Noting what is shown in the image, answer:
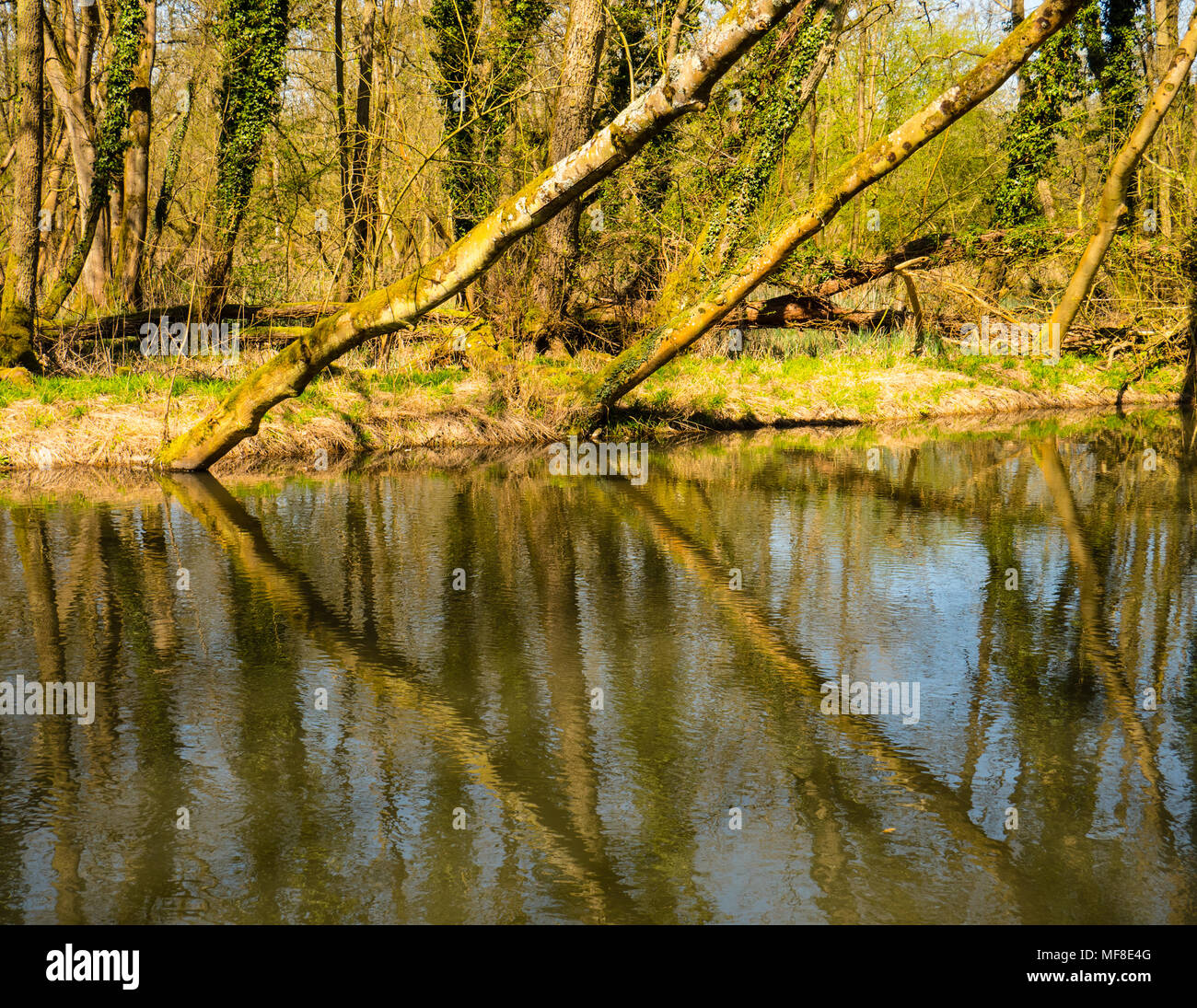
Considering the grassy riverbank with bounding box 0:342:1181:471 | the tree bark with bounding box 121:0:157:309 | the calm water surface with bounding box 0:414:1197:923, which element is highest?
the tree bark with bounding box 121:0:157:309

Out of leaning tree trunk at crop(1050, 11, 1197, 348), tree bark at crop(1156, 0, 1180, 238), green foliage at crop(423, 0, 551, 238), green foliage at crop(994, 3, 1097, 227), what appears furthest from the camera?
green foliage at crop(994, 3, 1097, 227)

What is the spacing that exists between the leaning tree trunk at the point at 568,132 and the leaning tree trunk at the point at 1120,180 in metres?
9.57

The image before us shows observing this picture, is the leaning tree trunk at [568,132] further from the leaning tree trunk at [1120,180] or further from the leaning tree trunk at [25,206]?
the leaning tree trunk at [1120,180]

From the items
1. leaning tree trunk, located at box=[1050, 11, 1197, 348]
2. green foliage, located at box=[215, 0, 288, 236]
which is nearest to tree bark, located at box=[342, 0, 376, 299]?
green foliage, located at box=[215, 0, 288, 236]

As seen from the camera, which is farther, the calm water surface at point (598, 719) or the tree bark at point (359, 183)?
the tree bark at point (359, 183)

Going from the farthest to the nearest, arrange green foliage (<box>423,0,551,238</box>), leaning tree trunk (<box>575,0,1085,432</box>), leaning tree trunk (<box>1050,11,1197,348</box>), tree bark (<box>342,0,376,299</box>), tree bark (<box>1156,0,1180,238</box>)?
tree bark (<box>1156,0,1180,238</box>) < green foliage (<box>423,0,551,238</box>) < leaning tree trunk (<box>1050,11,1197,348</box>) < tree bark (<box>342,0,376,299</box>) < leaning tree trunk (<box>575,0,1085,432</box>)

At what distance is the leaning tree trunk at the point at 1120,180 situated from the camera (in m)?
19.1

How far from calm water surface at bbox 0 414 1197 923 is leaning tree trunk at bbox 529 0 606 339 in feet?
30.4

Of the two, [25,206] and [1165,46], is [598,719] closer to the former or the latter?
[25,206]

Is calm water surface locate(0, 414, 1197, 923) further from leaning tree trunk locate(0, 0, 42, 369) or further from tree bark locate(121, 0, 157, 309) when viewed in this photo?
tree bark locate(121, 0, 157, 309)

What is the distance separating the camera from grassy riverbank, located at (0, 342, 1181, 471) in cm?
1427

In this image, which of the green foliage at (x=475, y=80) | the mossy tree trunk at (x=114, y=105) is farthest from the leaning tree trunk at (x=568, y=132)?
the mossy tree trunk at (x=114, y=105)

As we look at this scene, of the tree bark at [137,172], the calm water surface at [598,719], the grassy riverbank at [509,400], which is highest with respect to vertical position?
the tree bark at [137,172]
